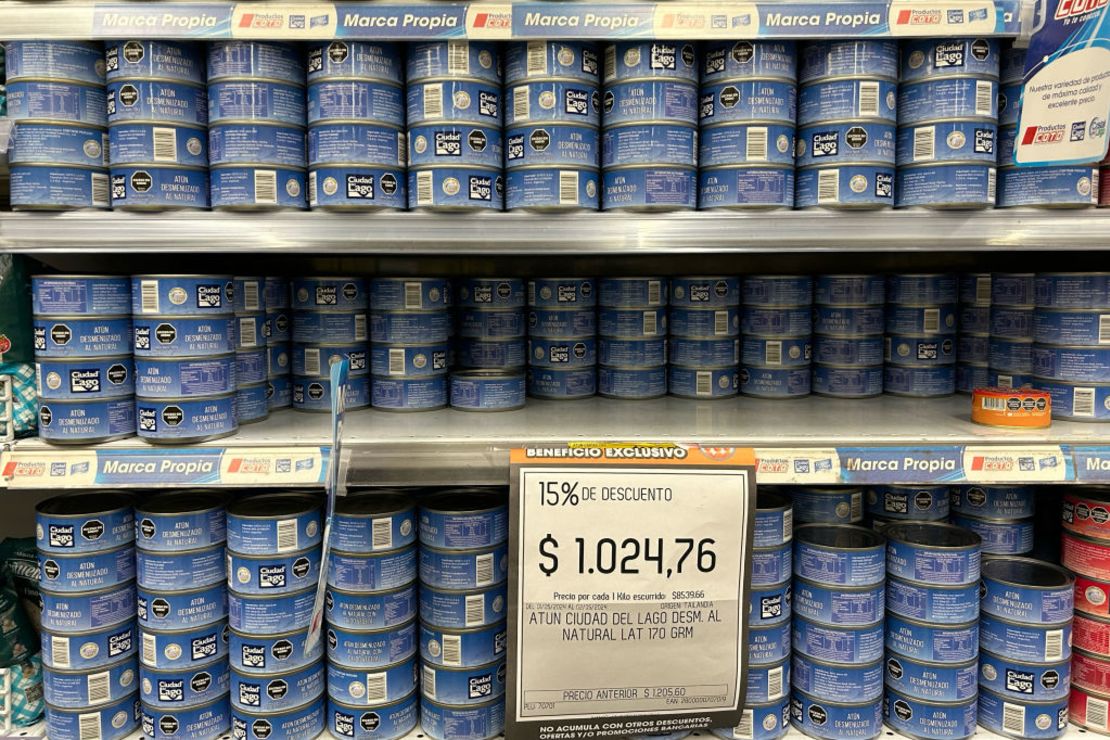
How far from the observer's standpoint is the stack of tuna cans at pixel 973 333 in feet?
5.92

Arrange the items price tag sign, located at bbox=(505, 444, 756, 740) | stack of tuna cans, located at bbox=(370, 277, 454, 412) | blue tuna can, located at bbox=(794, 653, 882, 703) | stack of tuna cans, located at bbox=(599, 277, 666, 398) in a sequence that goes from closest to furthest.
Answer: price tag sign, located at bbox=(505, 444, 756, 740), blue tuna can, located at bbox=(794, 653, 882, 703), stack of tuna cans, located at bbox=(370, 277, 454, 412), stack of tuna cans, located at bbox=(599, 277, 666, 398)

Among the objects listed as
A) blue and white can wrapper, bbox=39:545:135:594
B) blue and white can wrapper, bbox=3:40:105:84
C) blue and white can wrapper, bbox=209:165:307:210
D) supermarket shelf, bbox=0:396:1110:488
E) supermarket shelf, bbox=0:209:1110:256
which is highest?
blue and white can wrapper, bbox=3:40:105:84

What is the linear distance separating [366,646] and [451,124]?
101 centimetres

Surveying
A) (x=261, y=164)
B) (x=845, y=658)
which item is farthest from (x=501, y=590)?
(x=261, y=164)

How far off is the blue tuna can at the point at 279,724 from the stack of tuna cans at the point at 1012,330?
1.64 meters

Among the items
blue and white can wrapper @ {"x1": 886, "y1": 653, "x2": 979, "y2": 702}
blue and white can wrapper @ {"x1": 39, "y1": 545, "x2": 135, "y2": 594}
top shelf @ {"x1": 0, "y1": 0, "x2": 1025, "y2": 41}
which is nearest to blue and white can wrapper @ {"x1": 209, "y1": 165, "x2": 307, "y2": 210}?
top shelf @ {"x1": 0, "y1": 0, "x2": 1025, "y2": 41}

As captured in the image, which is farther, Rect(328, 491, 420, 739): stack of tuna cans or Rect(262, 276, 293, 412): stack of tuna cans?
Rect(262, 276, 293, 412): stack of tuna cans

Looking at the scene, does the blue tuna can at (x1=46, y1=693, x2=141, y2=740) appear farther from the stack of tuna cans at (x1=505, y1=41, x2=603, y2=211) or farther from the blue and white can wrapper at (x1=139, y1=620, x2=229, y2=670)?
the stack of tuna cans at (x1=505, y1=41, x2=603, y2=211)

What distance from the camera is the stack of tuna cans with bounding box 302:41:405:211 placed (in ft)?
4.49

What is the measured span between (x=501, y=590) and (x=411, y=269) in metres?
1.01

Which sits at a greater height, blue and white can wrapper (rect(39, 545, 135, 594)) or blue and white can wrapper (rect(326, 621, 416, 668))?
blue and white can wrapper (rect(39, 545, 135, 594))

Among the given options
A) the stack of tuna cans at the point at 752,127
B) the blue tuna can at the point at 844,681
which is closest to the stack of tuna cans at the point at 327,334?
the stack of tuna cans at the point at 752,127

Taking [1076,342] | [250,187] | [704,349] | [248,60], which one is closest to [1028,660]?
[1076,342]

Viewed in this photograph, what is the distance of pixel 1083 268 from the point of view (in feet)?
6.77
